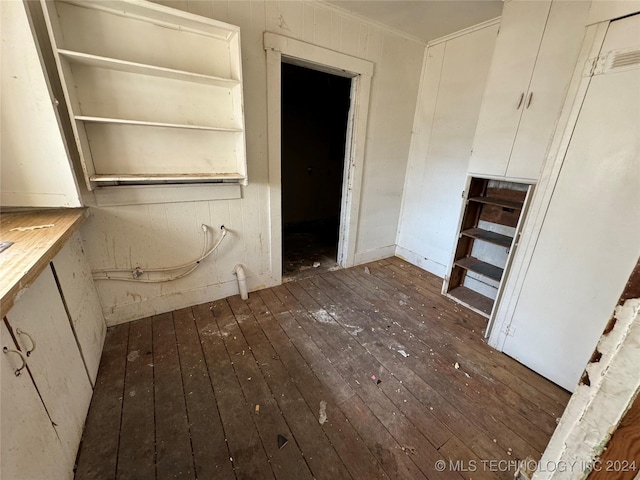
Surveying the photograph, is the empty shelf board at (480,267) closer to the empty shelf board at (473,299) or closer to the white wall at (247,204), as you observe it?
the empty shelf board at (473,299)

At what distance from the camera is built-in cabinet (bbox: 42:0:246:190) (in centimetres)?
147

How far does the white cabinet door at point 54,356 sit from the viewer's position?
96 centimetres

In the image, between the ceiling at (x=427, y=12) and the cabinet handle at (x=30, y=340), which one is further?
the ceiling at (x=427, y=12)

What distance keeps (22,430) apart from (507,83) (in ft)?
10.00

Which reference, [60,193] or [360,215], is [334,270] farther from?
[60,193]

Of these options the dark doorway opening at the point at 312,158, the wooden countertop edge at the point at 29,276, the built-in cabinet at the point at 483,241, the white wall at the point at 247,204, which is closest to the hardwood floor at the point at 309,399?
the white wall at the point at 247,204

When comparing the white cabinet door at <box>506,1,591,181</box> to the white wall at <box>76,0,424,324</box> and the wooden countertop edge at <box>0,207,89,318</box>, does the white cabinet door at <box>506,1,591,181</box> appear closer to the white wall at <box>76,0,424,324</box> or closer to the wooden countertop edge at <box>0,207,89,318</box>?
the white wall at <box>76,0,424,324</box>

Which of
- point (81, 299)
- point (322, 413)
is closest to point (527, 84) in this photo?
point (322, 413)

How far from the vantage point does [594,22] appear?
134 cm

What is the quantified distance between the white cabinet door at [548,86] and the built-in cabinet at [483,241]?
0.46m

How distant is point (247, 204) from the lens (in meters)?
2.29

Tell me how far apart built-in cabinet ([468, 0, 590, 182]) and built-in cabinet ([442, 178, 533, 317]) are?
40cm

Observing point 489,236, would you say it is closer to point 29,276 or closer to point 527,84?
point 527,84

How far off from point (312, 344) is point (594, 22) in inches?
97.9
